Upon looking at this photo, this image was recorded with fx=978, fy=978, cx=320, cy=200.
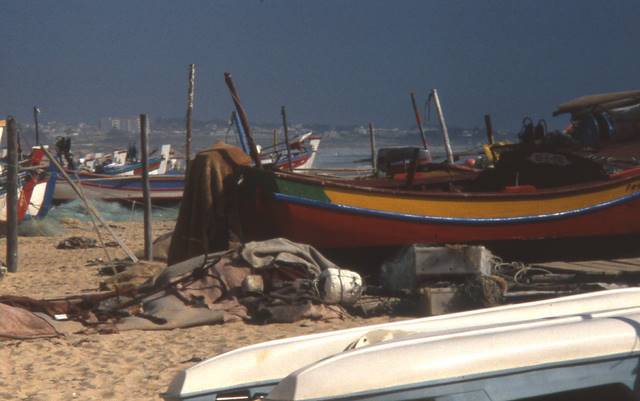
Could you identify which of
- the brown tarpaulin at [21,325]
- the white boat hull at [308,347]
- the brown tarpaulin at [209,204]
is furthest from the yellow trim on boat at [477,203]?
the white boat hull at [308,347]

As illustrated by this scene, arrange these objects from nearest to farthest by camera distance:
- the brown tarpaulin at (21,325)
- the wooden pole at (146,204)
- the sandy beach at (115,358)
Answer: the sandy beach at (115,358) < the brown tarpaulin at (21,325) < the wooden pole at (146,204)

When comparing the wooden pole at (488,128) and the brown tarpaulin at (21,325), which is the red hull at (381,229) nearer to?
the brown tarpaulin at (21,325)

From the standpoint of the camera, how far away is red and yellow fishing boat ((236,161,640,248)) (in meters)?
10.6

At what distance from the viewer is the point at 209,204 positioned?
34.3ft

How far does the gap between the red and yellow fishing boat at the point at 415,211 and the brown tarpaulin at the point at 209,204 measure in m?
0.21

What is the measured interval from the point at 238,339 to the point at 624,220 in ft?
19.0

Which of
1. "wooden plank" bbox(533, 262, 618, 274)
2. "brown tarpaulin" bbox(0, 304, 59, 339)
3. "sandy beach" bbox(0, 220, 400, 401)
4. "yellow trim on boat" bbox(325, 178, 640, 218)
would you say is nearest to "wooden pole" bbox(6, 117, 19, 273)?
"yellow trim on boat" bbox(325, 178, 640, 218)

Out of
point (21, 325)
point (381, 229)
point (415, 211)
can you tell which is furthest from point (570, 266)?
point (21, 325)

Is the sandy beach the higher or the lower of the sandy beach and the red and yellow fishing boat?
the lower

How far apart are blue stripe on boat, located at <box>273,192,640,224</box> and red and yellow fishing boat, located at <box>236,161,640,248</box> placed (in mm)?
11

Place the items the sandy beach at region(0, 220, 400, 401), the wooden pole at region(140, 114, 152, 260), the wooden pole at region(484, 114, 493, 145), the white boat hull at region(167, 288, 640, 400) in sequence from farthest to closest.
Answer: the wooden pole at region(484, 114, 493, 145), the wooden pole at region(140, 114, 152, 260), the sandy beach at region(0, 220, 400, 401), the white boat hull at region(167, 288, 640, 400)

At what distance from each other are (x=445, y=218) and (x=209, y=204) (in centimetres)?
263

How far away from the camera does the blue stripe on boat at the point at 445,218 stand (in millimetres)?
10641

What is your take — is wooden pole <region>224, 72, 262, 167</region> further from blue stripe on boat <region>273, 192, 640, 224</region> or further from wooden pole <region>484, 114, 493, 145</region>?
wooden pole <region>484, 114, 493, 145</region>
